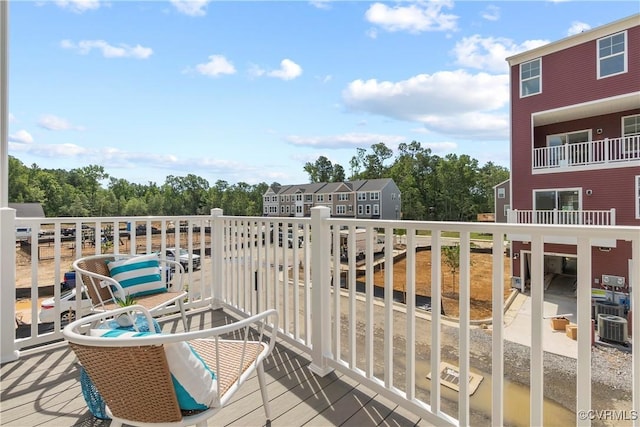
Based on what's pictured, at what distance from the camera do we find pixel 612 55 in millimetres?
9000

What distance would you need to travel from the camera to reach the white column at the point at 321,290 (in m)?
2.01

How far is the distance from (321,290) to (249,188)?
115 feet

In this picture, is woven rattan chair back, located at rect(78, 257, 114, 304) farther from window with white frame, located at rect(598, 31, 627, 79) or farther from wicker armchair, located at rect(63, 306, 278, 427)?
window with white frame, located at rect(598, 31, 627, 79)

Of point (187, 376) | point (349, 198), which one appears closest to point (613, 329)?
point (187, 376)

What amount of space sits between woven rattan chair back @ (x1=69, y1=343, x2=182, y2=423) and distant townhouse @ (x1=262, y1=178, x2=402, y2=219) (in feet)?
87.6

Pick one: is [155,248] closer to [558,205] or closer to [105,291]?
[105,291]

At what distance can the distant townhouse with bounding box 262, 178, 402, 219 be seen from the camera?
97.3ft

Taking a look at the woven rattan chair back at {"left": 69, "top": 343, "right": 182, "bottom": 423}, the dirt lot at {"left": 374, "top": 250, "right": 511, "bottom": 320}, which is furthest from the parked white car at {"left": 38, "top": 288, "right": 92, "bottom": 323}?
the dirt lot at {"left": 374, "top": 250, "right": 511, "bottom": 320}

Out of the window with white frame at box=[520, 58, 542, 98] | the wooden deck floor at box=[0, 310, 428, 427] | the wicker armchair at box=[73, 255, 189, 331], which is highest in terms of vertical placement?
the window with white frame at box=[520, 58, 542, 98]

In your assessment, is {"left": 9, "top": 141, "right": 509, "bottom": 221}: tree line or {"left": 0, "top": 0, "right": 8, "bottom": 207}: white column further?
{"left": 9, "top": 141, "right": 509, "bottom": 221}: tree line

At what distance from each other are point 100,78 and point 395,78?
16.9 meters

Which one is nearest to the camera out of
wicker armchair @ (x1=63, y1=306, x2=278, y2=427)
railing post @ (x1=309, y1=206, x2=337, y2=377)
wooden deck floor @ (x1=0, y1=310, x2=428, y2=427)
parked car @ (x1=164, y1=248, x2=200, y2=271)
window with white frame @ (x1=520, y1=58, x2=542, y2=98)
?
wicker armchair @ (x1=63, y1=306, x2=278, y2=427)

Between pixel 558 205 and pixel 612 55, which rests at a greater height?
pixel 612 55

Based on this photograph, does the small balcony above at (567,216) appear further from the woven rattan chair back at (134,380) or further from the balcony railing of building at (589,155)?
the woven rattan chair back at (134,380)
